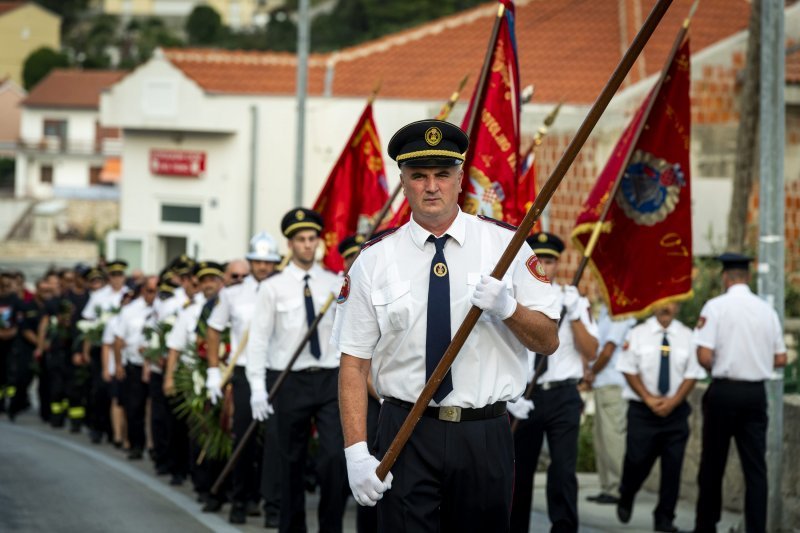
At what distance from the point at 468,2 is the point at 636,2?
37.5 m

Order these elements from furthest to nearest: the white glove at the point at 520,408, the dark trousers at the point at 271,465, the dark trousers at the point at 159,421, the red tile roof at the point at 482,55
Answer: the red tile roof at the point at 482,55 < the dark trousers at the point at 159,421 < the dark trousers at the point at 271,465 < the white glove at the point at 520,408

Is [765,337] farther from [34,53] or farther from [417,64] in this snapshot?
[34,53]

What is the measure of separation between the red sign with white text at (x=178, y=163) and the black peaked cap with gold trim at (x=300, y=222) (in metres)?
24.6

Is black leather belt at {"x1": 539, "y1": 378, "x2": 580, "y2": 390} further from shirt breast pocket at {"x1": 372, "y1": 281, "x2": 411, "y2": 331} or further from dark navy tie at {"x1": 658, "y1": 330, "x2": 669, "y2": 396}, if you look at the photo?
shirt breast pocket at {"x1": 372, "y1": 281, "x2": 411, "y2": 331}

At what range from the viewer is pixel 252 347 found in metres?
10.6

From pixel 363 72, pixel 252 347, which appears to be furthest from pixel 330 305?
pixel 363 72

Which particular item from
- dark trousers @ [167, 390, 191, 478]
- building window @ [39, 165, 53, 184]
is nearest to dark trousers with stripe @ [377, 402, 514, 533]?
dark trousers @ [167, 390, 191, 478]

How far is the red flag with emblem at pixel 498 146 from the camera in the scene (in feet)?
33.6

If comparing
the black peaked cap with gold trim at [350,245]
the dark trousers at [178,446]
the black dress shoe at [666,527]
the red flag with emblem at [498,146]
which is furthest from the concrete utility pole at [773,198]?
the dark trousers at [178,446]

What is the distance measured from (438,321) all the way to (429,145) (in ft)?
2.19

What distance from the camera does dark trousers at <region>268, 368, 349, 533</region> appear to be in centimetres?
1020

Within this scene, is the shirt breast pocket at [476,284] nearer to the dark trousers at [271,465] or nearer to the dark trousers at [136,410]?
the dark trousers at [271,465]

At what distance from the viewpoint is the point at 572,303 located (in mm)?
10109

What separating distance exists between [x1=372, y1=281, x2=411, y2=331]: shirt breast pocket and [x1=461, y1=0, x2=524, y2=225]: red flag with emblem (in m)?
Result: 4.46
